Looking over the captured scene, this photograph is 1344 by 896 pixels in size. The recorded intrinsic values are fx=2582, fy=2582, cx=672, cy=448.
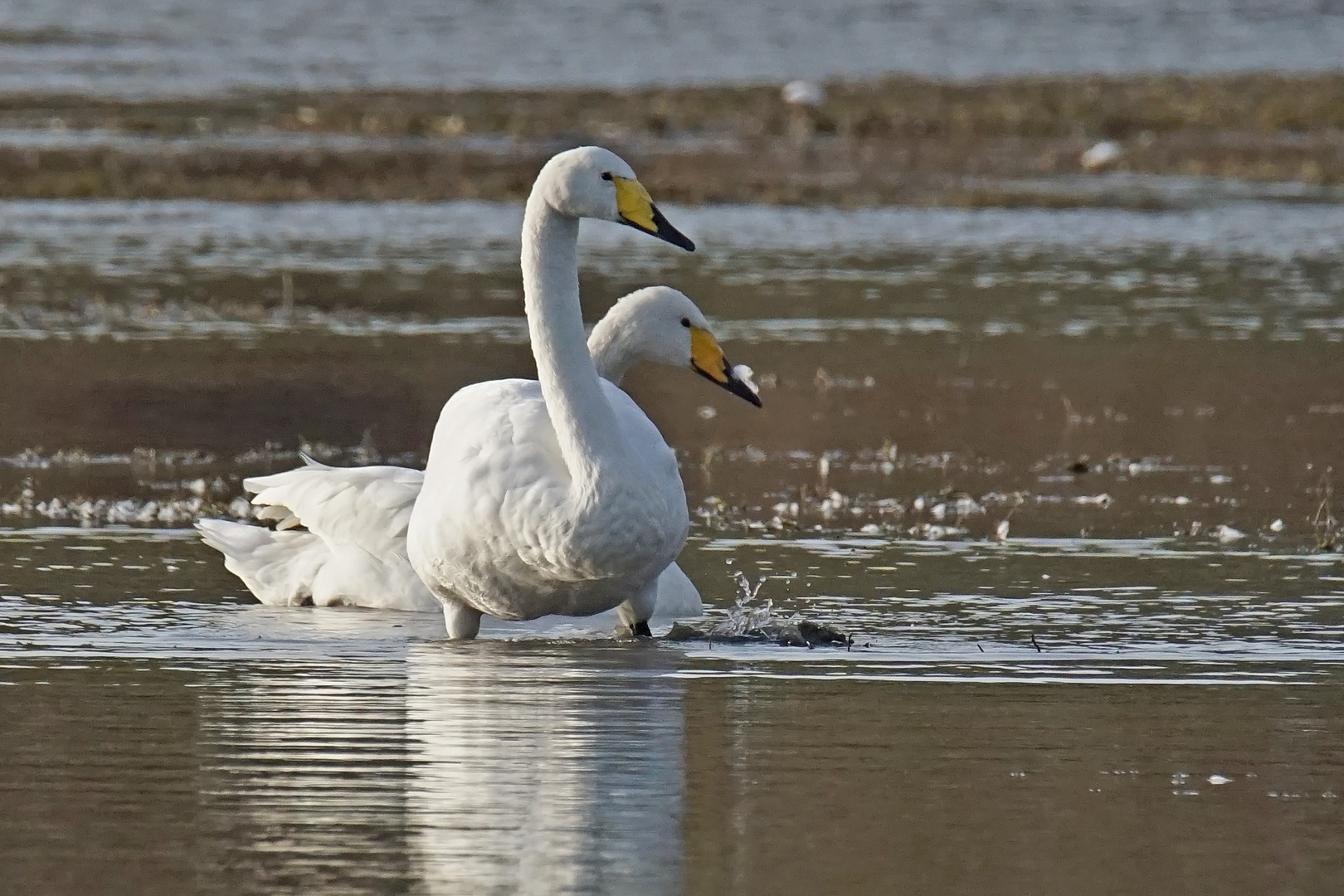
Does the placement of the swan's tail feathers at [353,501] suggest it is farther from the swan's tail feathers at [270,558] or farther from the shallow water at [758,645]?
the shallow water at [758,645]

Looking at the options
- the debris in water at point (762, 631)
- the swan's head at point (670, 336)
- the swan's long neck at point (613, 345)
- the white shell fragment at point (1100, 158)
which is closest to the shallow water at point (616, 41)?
the white shell fragment at point (1100, 158)

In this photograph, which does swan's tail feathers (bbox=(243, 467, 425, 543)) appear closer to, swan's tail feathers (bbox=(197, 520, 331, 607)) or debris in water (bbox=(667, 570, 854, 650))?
swan's tail feathers (bbox=(197, 520, 331, 607))

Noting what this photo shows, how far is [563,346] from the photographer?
848 centimetres

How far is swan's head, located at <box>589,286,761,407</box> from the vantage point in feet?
31.7

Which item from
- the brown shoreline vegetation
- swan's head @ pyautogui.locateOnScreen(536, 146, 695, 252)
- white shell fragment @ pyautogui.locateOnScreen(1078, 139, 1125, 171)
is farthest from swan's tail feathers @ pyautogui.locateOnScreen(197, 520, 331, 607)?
white shell fragment @ pyautogui.locateOnScreen(1078, 139, 1125, 171)

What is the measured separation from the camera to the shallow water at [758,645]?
5.77 m

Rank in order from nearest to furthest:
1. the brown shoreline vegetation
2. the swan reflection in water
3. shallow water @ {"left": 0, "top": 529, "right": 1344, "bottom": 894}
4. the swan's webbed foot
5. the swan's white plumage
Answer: the swan reflection in water → shallow water @ {"left": 0, "top": 529, "right": 1344, "bottom": 894} → the swan's white plumage → the swan's webbed foot → the brown shoreline vegetation

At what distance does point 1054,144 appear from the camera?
120 ft

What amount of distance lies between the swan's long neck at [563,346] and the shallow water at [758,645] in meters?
0.70

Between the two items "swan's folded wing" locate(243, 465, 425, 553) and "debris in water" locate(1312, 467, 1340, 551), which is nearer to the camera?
"swan's folded wing" locate(243, 465, 425, 553)

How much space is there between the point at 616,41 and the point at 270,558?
5051 cm

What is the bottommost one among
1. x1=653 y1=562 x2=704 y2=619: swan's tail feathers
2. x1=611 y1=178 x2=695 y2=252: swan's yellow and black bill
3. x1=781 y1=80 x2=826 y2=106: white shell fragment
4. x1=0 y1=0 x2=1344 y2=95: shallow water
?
x1=653 y1=562 x2=704 y2=619: swan's tail feathers

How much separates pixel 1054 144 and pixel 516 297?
18.0 metres

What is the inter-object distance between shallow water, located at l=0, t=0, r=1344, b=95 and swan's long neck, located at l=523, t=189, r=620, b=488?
38.4 metres
